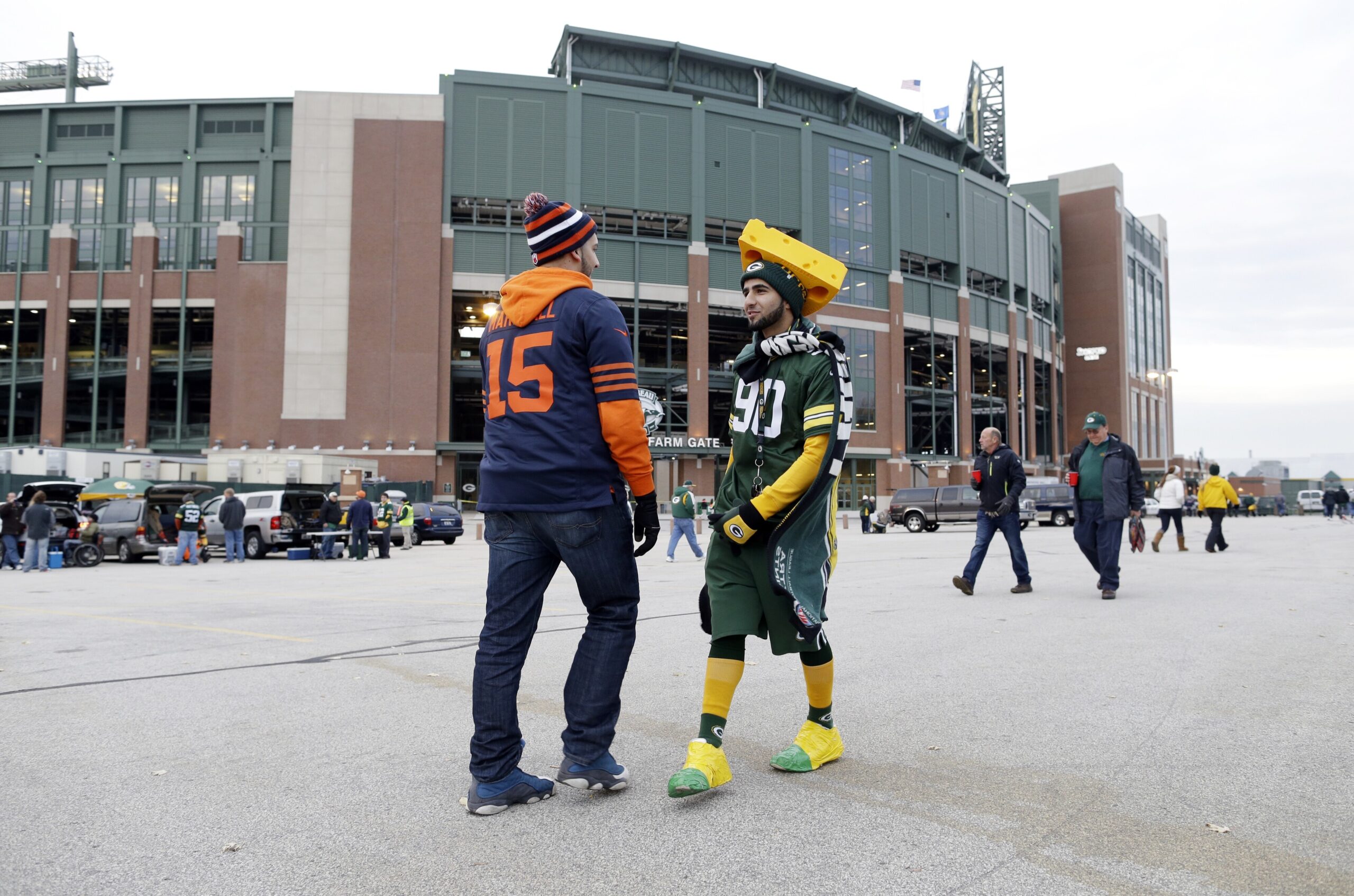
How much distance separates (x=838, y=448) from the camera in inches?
135

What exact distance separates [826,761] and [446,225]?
48.9 meters

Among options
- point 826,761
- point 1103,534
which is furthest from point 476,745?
point 1103,534

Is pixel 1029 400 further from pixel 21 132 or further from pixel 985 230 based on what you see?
pixel 21 132

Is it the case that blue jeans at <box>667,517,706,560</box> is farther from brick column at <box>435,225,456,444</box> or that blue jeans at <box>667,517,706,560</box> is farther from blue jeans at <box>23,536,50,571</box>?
brick column at <box>435,225,456,444</box>

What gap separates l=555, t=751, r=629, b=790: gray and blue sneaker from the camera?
322 centimetres

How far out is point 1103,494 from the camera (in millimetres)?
9945

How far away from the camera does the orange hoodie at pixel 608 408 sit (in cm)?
322

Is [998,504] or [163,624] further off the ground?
[998,504]

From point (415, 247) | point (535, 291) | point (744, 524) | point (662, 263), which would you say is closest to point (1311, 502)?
point (662, 263)

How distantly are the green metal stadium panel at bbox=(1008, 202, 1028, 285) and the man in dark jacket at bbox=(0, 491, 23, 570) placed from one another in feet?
210

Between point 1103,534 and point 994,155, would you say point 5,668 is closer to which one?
point 1103,534

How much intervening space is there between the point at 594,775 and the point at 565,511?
0.96 m

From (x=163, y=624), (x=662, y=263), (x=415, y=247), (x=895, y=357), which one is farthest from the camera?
(x=895, y=357)

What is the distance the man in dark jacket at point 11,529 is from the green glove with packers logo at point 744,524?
2039 centimetres
